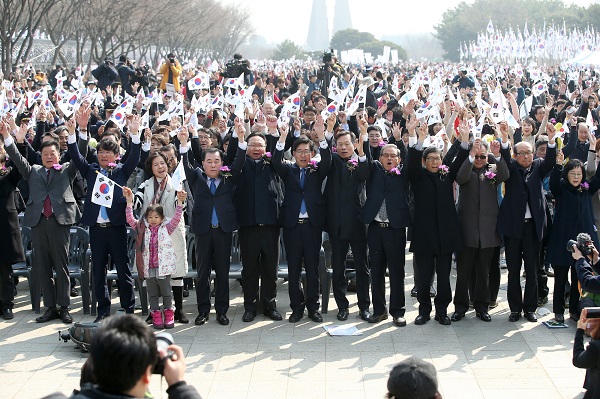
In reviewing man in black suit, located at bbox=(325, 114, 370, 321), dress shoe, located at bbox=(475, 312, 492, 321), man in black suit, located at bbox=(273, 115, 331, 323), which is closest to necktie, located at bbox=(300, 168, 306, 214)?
man in black suit, located at bbox=(273, 115, 331, 323)

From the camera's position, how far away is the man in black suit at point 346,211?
973 centimetres

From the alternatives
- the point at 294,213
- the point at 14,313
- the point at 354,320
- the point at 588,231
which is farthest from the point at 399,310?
the point at 14,313

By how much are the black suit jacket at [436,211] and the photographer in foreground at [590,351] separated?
9.44 feet

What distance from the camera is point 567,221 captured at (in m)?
9.66

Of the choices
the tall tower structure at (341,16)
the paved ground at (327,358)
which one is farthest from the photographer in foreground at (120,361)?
the tall tower structure at (341,16)

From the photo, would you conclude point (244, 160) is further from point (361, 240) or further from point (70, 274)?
point (70, 274)

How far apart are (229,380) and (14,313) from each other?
3.38 metres

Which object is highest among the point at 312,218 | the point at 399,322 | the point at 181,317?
the point at 312,218

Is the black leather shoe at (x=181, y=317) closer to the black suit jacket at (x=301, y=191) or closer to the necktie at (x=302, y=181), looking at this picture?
the black suit jacket at (x=301, y=191)

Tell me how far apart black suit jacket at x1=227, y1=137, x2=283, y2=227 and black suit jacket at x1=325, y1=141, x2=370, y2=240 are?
0.58 meters

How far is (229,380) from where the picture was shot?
8.04m

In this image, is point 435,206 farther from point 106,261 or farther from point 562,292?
point 106,261

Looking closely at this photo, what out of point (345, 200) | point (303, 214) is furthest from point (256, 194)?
point (345, 200)

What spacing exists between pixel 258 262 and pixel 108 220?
5.32 feet
